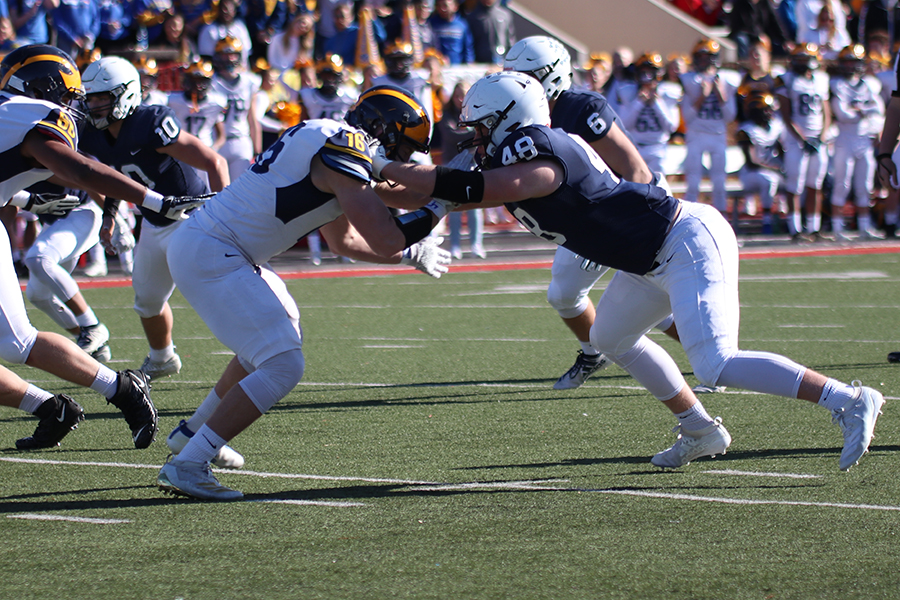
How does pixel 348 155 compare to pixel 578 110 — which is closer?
pixel 348 155

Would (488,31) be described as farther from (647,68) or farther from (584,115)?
(584,115)

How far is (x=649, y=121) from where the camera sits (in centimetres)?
1453

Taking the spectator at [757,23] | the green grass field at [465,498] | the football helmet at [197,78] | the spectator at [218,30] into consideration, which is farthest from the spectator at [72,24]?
the spectator at [757,23]

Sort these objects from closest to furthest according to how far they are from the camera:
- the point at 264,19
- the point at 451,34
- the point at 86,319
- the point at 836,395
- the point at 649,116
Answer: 1. the point at 836,395
2. the point at 86,319
3. the point at 649,116
4. the point at 264,19
5. the point at 451,34

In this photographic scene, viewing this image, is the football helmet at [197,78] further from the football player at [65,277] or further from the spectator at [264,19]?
the football player at [65,277]

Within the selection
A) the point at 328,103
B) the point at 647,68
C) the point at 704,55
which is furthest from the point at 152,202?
the point at 704,55

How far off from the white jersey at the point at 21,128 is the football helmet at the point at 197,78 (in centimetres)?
760

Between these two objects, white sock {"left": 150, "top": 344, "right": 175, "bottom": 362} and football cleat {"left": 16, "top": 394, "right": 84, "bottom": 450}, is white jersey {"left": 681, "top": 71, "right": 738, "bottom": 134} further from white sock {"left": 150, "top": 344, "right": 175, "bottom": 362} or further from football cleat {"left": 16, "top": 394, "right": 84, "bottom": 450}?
football cleat {"left": 16, "top": 394, "right": 84, "bottom": 450}

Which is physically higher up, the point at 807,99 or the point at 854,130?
the point at 807,99

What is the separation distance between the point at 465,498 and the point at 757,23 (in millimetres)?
17826

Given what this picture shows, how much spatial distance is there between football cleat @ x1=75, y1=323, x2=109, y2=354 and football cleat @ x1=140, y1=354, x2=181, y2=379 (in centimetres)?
77

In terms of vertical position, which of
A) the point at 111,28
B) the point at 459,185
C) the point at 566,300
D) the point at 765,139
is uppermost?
the point at 459,185

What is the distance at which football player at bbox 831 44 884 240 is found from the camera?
1496 centimetres

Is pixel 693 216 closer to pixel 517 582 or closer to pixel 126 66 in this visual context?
pixel 517 582
